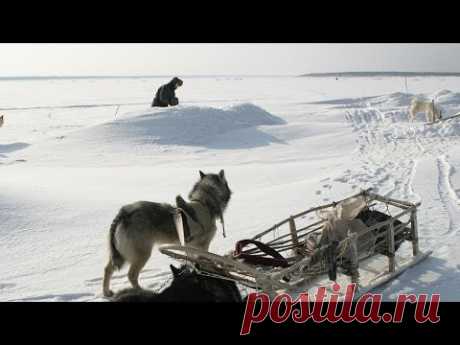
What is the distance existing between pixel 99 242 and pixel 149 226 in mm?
2407

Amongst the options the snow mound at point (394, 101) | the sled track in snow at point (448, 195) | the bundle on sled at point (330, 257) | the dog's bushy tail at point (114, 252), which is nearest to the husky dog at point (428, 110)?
the snow mound at point (394, 101)

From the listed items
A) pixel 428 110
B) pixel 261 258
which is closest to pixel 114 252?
pixel 261 258

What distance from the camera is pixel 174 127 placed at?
18.1m

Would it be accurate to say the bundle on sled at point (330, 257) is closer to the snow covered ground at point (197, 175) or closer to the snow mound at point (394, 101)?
the snow covered ground at point (197, 175)

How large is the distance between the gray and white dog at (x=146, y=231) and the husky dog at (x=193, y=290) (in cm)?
58

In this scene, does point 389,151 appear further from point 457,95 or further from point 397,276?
point 457,95

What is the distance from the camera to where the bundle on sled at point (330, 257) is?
389cm

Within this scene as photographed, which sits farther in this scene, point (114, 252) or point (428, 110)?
point (428, 110)

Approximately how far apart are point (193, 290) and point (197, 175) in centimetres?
791

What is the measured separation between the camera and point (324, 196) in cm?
843

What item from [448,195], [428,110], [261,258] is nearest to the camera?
[261,258]

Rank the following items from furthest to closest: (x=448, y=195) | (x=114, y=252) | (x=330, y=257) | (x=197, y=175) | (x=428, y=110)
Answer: (x=428, y=110)
(x=197, y=175)
(x=448, y=195)
(x=114, y=252)
(x=330, y=257)

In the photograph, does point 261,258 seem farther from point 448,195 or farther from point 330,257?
point 448,195

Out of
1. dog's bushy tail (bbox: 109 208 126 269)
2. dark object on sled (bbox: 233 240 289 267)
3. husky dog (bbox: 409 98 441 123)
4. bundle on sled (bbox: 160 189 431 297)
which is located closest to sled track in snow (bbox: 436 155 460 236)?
bundle on sled (bbox: 160 189 431 297)
